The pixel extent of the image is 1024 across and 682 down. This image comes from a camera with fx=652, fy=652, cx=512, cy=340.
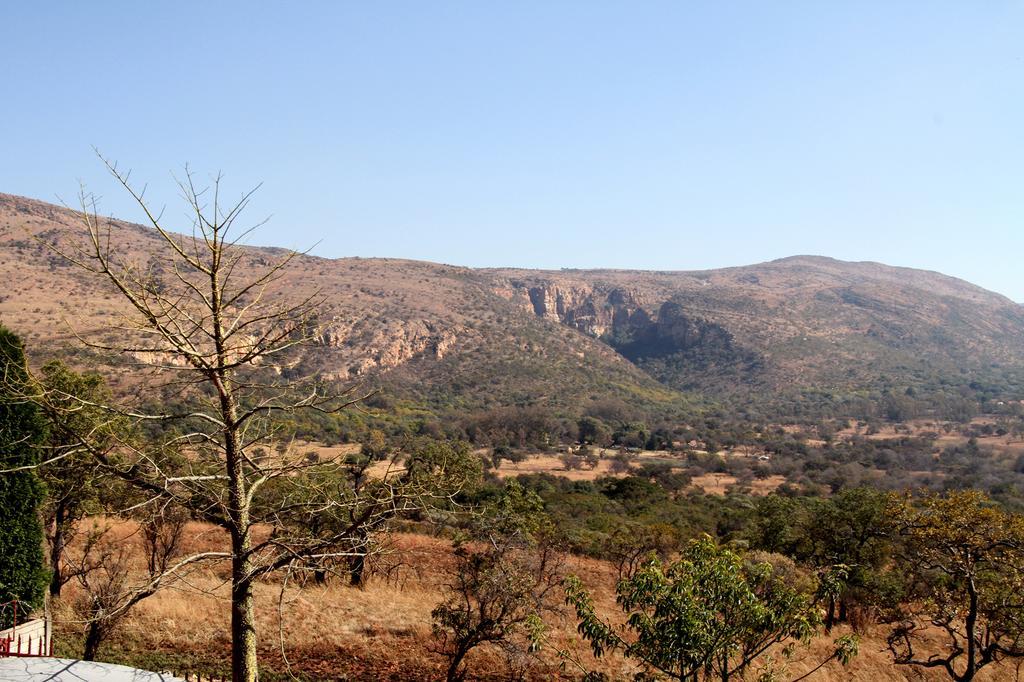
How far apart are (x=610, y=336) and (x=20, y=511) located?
128822 mm

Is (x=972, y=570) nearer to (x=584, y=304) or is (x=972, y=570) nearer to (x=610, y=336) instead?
(x=610, y=336)

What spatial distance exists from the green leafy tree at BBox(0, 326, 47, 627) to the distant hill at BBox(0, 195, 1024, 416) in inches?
1432

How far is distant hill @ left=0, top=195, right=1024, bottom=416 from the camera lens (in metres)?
71.8

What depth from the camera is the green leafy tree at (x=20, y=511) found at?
9.38m

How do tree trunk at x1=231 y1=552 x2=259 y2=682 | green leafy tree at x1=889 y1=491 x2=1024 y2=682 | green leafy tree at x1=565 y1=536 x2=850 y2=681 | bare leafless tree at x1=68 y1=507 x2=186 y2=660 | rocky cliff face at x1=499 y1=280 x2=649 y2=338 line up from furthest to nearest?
1. rocky cliff face at x1=499 y1=280 x2=649 y2=338
2. green leafy tree at x1=889 y1=491 x2=1024 y2=682
3. green leafy tree at x1=565 y1=536 x2=850 y2=681
4. tree trunk at x1=231 y1=552 x2=259 y2=682
5. bare leafless tree at x1=68 y1=507 x2=186 y2=660

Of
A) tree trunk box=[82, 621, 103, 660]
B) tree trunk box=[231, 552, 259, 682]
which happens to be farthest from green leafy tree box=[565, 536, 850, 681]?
tree trunk box=[82, 621, 103, 660]

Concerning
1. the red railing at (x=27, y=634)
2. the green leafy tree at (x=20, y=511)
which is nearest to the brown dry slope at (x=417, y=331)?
the green leafy tree at (x=20, y=511)

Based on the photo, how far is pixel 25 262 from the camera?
61.3 metres

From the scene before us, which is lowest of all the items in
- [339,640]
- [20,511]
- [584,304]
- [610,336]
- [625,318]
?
[339,640]

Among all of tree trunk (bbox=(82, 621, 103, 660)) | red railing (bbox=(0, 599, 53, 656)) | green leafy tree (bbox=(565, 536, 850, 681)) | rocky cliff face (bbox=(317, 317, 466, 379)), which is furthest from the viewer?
rocky cliff face (bbox=(317, 317, 466, 379))

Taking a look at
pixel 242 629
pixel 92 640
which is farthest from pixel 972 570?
pixel 92 640

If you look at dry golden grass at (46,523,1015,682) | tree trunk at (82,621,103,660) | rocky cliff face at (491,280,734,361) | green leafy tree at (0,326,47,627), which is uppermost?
rocky cliff face at (491,280,734,361)

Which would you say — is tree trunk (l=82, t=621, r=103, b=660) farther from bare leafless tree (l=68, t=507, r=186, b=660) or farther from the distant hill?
the distant hill

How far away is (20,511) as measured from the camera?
379 inches
